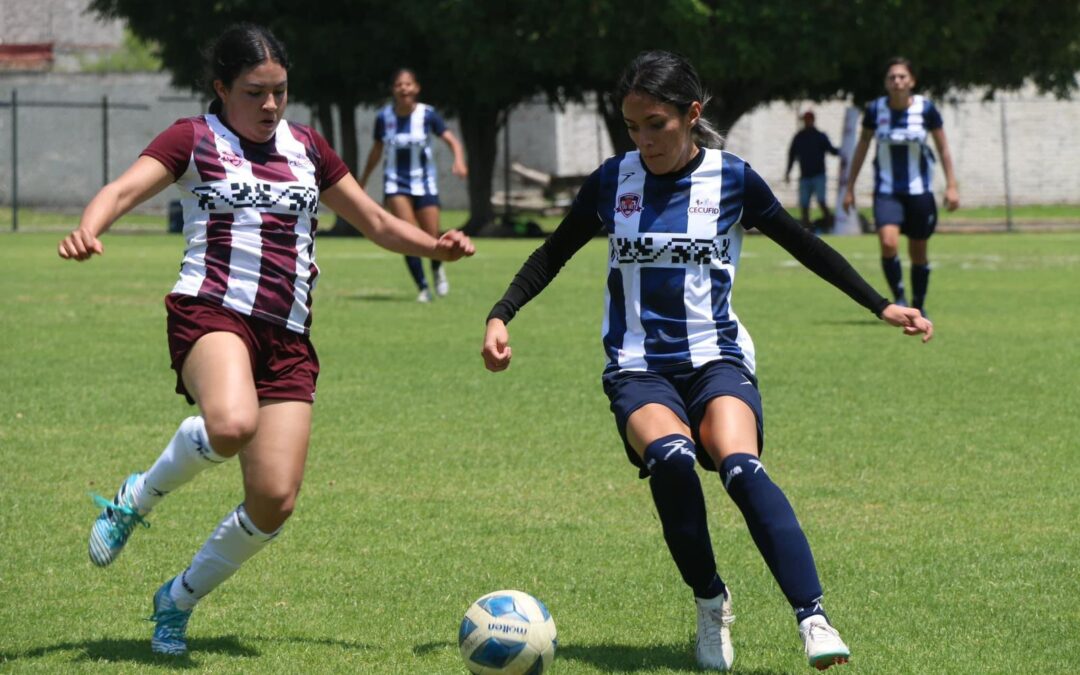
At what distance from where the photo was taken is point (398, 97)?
55.1ft

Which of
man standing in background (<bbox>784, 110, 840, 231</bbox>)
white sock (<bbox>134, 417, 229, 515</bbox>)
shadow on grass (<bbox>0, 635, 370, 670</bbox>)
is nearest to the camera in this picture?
shadow on grass (<bbox>0, 635, 370, 670</bbox>)

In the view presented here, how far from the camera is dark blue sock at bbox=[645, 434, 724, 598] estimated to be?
461 cm

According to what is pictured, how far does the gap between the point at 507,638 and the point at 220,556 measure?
97 cm

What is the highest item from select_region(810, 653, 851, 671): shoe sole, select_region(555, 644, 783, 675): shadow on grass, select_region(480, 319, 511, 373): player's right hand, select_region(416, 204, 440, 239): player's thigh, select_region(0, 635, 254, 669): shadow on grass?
select_region(416, 204, 440, 239): player's thigh

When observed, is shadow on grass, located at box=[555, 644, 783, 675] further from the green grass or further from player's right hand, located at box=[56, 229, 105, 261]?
the green grass

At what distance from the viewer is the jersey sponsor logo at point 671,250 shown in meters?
4.96

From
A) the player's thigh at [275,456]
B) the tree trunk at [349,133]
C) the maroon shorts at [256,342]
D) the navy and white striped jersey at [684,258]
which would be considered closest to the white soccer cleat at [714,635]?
the navy and white striped jersey at [684,258]

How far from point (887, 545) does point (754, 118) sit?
1641 inches

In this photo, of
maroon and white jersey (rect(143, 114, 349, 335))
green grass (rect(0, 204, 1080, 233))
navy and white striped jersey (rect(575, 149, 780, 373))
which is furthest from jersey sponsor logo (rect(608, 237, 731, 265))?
green grass (rect(0, 204, 1080, 233))

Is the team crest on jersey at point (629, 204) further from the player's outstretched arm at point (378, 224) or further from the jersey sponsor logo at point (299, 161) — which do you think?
the jersey sponsor logo at point (299, 161)

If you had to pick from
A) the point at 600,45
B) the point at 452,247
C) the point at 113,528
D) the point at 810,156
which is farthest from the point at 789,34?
the point at 113,528

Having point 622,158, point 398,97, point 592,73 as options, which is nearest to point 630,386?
point 622,158

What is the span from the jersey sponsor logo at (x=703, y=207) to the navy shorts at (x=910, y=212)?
9481mm

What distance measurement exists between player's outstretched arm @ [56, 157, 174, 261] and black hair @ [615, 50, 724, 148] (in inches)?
55.4
